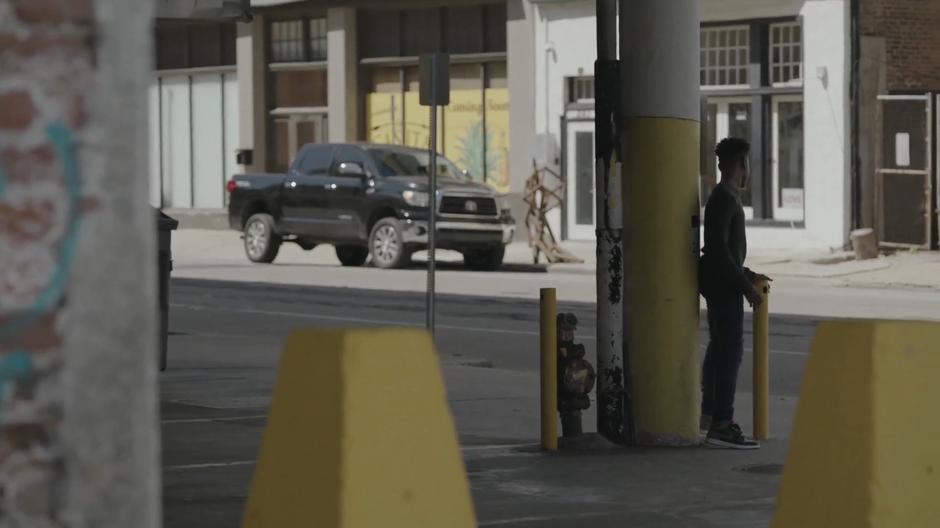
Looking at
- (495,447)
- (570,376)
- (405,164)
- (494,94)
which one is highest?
(494,94)

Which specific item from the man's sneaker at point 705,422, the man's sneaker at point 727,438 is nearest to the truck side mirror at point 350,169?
the man's sneaker at point 705,422

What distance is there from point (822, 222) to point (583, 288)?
652 centimetres

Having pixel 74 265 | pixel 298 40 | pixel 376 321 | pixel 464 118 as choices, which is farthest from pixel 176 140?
pixel 74 265

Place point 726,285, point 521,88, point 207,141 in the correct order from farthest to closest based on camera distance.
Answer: point 207,141 → point 521,88 → point 726,285

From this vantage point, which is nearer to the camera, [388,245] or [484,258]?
[388,245]

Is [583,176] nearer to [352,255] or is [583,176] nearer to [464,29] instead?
[464,29]

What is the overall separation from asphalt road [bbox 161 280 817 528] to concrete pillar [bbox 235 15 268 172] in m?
15.2

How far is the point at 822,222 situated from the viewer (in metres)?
32.9

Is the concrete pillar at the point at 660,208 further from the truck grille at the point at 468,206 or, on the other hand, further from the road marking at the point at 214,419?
the truck grille at the point at 468,206

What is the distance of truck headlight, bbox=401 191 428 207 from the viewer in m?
31.5

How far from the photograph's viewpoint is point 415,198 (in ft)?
103

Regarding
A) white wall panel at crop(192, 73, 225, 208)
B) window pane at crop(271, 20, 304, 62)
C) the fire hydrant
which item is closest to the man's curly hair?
the fire hydrant

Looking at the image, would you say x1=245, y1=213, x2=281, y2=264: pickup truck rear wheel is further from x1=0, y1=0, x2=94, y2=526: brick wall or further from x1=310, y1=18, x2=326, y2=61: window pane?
x1=0, y1=0, x2=94, y2=526: brick wall

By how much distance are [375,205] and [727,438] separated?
20.7 m
